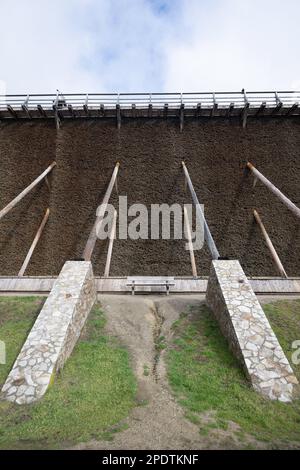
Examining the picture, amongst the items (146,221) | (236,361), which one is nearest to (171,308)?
(236,361)

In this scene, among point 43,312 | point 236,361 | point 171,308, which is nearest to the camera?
point 236,361

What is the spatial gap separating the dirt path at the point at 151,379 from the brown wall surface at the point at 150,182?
275 inches

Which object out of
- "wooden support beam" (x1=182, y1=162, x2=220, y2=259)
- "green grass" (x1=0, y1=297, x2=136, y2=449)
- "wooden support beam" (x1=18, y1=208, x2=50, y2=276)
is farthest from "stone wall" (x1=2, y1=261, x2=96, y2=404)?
"wooden support beam" (x1=18, y1=208, x2=50, y2=276)

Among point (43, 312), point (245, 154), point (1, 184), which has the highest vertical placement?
point (245, 154)

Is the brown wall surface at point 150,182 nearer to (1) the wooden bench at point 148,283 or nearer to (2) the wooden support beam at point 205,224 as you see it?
(2) the wooden support beam at point 205,224

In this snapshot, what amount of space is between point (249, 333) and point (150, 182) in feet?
47.7

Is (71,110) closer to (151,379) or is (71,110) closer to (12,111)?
(12,111)

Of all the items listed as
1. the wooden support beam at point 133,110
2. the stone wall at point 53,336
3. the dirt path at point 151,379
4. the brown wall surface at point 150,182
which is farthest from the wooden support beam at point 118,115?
the dirt path at point 151,379

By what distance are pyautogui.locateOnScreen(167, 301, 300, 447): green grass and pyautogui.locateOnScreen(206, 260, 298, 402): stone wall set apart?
0.32 metres

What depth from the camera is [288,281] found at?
1413 cm

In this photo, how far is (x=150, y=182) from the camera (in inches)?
869

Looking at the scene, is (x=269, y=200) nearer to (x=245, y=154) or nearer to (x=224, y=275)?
(x=245, y=154)

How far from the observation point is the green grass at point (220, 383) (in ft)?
22.1
